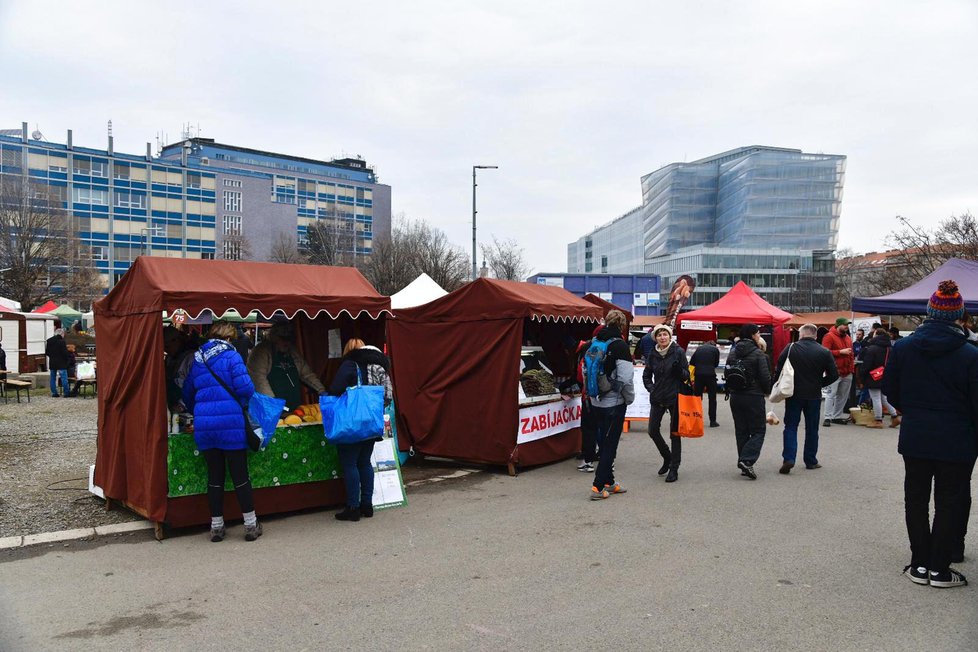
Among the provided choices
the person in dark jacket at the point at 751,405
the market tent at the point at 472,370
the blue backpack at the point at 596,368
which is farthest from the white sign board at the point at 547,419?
the person in dark jacket at the point at 751,405

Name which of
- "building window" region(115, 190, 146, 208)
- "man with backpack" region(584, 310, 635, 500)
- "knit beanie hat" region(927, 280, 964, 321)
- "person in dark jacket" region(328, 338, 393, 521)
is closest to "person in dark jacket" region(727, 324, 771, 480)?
"man with backpack" region(584, 310, 635, 500)

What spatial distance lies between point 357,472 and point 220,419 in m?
1.53

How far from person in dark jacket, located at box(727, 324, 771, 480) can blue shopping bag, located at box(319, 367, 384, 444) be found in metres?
4.43

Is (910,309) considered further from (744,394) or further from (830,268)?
(830,268)

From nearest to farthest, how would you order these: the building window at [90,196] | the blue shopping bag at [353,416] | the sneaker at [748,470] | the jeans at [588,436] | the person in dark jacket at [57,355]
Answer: the blue shopping bag at [353,416] → the sneaker at [748,470] → the jeans at [588,436] → the person in dark jacket at [57,355] → the building window at [90,196]

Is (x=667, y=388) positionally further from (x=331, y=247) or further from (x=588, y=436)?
(x=331, y=247)

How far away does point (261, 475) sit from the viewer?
704 cm

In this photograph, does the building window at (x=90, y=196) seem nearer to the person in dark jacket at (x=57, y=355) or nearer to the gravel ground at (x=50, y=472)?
the person in dark jacket at (x=57, y=355)

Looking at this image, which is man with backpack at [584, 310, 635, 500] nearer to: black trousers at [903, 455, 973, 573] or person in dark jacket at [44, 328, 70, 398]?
black trousers at [903, 455, 973, 573]

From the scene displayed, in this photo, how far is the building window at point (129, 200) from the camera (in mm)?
80688

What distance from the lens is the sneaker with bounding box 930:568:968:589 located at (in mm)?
4993

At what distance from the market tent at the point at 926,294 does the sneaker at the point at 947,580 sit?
11429 mm

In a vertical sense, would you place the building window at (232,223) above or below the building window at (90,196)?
below

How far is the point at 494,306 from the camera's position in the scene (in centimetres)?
949
